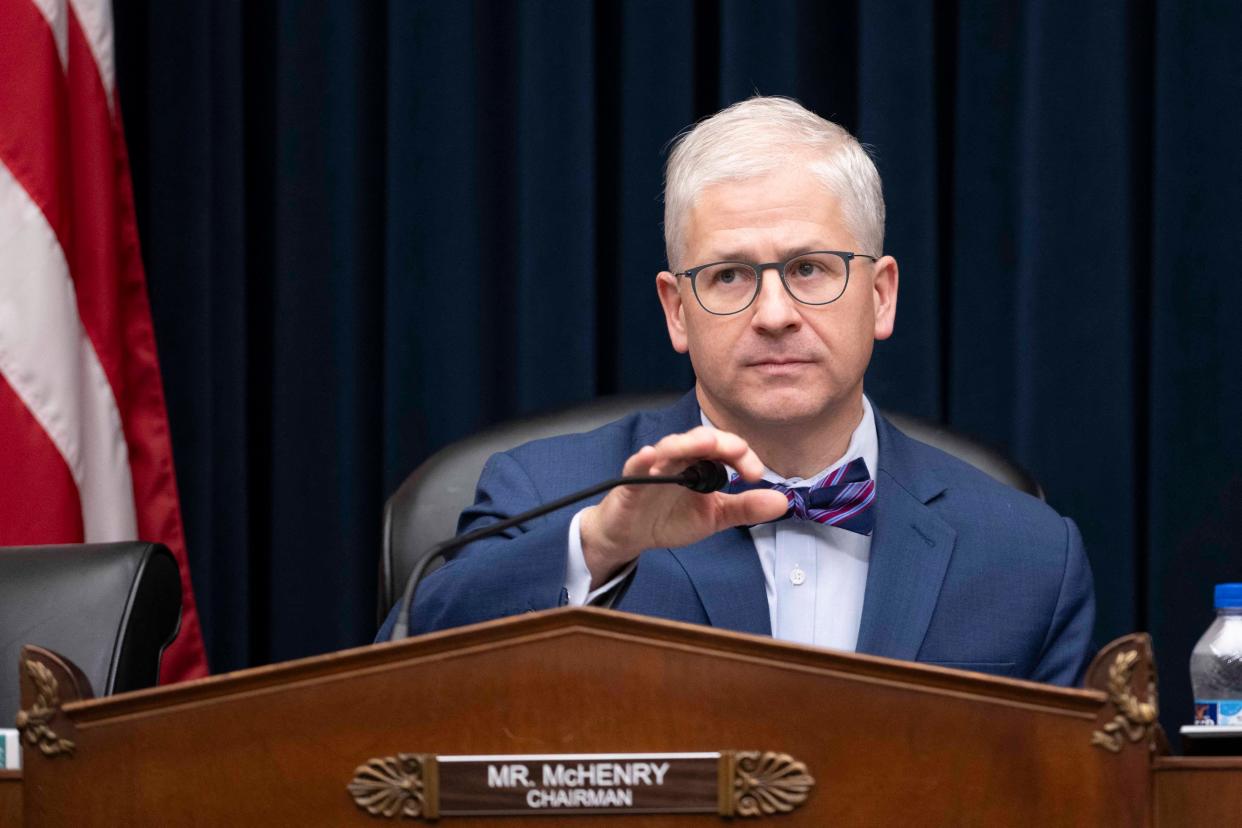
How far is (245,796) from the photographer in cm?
98

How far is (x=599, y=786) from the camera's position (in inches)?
37.5

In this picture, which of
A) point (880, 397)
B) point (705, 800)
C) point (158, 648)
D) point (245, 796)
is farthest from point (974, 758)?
point (880, 397)

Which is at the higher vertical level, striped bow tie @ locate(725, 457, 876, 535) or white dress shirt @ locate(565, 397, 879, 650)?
striped bow tie @ locate(725, 457, 876, 535)

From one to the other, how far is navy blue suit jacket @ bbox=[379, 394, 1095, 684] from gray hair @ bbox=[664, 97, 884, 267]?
1.01 feet

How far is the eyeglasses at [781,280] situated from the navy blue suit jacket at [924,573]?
0.84 feet

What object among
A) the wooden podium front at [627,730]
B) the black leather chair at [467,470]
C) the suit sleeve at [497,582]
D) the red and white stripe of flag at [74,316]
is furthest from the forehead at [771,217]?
the red and white stripe of flag at [74,316]

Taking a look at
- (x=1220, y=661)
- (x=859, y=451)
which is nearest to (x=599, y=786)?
(x=859, y=451)

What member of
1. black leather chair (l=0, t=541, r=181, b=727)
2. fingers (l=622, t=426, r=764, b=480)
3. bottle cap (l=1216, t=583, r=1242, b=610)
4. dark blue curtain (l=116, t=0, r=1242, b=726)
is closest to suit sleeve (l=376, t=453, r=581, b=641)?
fingers (l=622, t=426, r=764, b=480)

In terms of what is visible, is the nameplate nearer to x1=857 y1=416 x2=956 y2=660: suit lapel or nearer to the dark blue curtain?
x1=857 y1=416 x2=956 y2=660: suit lapel

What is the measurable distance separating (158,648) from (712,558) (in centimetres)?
68

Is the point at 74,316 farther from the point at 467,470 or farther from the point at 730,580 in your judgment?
the point at 730,580

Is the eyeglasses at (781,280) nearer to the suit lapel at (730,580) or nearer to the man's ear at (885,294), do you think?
the man's ear at (885,294)

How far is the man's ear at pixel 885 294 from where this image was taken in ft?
6.61

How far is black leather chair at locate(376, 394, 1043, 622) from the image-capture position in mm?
2023
